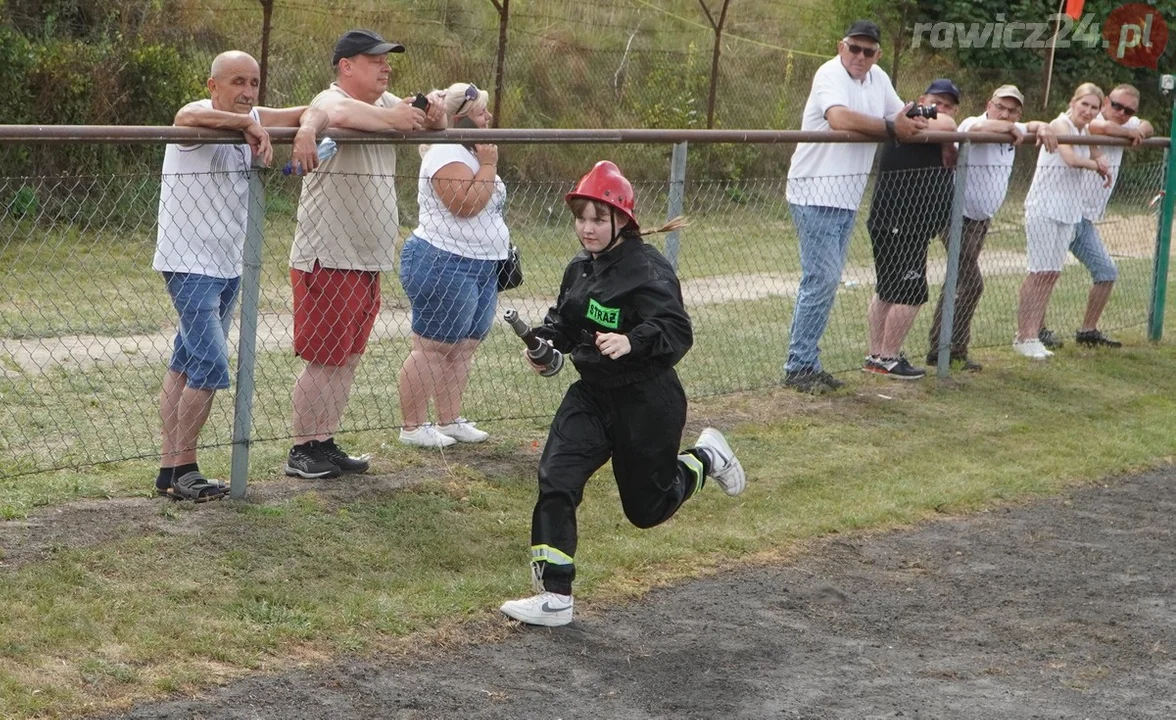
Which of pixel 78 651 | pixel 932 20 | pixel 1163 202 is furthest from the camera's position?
pixel 932 20

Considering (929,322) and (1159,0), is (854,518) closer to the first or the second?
(929,322)

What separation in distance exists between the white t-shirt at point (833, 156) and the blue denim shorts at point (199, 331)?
3.93 meters

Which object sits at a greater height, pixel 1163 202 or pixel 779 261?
pixel 1163 202

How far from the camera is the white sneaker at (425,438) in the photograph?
720cm

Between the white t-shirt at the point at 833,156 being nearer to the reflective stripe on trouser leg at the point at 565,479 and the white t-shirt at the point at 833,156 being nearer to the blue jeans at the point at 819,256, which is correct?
the blue jeans at the point at 819,256

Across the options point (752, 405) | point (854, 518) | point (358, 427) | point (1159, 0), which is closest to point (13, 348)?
point (358, 427)

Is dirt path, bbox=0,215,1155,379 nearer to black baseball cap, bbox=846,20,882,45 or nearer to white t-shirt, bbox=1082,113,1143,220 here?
white t-shirt, bbox=1082,113,1143,220

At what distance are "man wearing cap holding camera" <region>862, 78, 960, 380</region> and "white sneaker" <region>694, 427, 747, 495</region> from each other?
343 centimetres

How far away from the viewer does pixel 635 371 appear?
5.32 meters

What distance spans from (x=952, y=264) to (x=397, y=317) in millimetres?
3899

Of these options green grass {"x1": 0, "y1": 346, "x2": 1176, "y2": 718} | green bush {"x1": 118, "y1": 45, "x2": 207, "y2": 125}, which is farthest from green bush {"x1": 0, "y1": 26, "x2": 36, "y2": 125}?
green grass {"x1": 0, "y1": 346, "x2": 1176, "y2": 718}

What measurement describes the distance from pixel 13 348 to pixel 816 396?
4757 mm

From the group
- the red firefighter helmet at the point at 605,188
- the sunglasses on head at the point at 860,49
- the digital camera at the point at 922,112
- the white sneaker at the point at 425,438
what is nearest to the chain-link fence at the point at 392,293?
the white sneaker at the point at 425,438

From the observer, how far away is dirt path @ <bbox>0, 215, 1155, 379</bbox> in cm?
847
